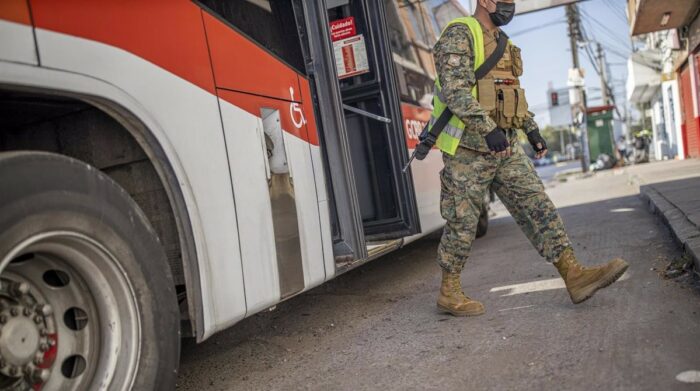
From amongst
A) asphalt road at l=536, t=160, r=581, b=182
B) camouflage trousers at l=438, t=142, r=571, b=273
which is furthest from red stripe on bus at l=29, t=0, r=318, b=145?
asphalt road at l=536, t=160, r=581, b=182

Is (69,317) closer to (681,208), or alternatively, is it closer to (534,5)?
(681,208)

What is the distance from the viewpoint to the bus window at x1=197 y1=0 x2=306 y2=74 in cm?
298

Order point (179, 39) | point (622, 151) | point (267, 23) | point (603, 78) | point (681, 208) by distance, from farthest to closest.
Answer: point (603, 78), point (622, 151), point (681, 208), point (267, 23), point (179, 39)

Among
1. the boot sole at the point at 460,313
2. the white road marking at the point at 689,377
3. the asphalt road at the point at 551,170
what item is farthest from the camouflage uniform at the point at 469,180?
the asphalt road at the point at 551,170

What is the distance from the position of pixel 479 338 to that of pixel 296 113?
155 centimetres

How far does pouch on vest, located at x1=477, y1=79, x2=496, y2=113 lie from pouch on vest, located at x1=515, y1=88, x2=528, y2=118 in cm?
19

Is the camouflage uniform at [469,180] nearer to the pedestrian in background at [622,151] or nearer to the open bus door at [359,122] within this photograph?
the open bus door at [359,122]

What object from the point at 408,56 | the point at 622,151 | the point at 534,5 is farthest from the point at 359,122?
the point at 622,151

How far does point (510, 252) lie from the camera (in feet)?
20.1

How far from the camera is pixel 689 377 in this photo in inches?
93.1

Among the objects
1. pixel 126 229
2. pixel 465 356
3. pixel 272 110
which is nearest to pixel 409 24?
pixel 272 110

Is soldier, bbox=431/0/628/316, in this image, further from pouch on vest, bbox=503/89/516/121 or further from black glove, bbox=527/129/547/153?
black glove, bbox=527/129/547/153

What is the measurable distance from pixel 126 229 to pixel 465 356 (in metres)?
1.69

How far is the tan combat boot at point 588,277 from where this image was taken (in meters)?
3.50
